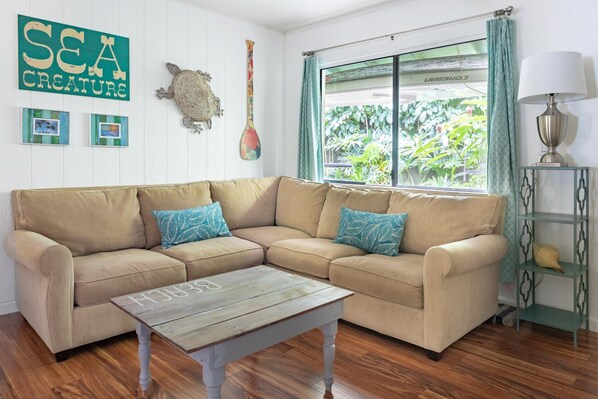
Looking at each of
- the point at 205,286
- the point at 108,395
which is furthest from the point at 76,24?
the point at 108,395

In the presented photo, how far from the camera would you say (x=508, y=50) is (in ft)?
10.0

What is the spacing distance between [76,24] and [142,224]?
61.1 inches

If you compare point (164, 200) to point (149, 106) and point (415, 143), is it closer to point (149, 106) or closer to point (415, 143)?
point (149, 106)

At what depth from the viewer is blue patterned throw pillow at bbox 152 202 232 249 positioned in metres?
3.22

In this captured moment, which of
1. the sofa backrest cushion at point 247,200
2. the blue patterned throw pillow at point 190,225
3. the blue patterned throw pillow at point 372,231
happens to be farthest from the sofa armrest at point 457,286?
the sofa backrest cushion at point 247,200

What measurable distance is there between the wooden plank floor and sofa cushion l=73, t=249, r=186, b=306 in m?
0.34

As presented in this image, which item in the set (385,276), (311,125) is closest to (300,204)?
(311,125)

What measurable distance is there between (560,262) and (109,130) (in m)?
3.42

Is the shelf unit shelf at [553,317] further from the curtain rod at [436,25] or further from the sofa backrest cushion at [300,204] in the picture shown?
the curtain rod at [436,25]

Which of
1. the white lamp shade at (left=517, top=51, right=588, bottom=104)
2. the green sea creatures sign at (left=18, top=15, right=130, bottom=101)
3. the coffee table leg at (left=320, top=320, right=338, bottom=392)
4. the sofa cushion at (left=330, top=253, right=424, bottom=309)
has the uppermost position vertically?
the green sea creatures sign at (left=18, top=15, right=130, bottom=101)

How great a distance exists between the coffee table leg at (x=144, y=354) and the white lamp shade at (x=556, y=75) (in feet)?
8.42

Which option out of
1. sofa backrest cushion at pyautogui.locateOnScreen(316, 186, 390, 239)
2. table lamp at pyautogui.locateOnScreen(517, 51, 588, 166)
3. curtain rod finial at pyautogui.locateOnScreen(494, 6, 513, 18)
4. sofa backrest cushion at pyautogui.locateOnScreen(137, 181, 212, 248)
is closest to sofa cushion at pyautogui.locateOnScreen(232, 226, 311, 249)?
sofa backrest cushion at pyautogui.locateOnScreen(316, 186, 390, 239)

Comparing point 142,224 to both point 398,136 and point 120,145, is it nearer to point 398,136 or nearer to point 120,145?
point 120,145

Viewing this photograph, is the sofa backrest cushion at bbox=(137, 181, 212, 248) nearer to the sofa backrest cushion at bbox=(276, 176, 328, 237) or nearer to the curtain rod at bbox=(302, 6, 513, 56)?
the sofa backrest cushion at bbox=(276, 176, 328, 237)
